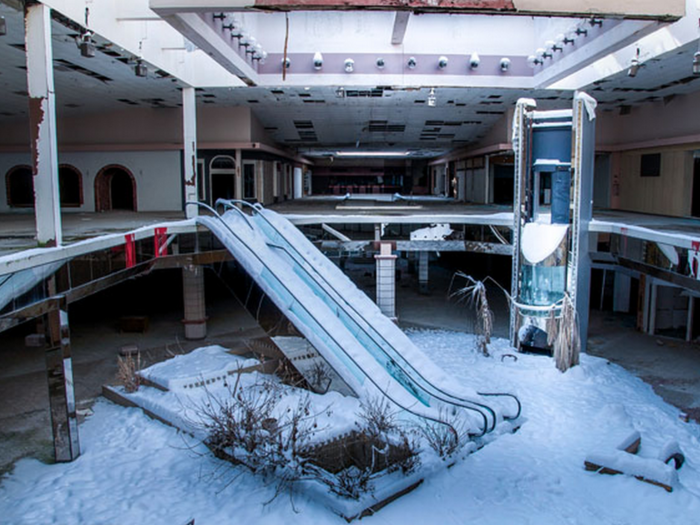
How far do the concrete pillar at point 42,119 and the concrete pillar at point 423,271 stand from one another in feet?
57.7

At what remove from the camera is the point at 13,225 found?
51.0 feet

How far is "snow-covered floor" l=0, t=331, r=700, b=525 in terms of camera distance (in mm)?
8883

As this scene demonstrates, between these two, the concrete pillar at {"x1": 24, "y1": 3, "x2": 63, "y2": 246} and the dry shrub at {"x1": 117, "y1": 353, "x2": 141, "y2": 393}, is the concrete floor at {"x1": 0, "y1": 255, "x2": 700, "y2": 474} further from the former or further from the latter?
the concrete pillar at {"x1": 24, "y1": 3, "x2": 63, "y2": 246}

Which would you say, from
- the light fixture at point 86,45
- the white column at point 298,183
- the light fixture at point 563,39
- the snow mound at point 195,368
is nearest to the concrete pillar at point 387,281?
the snow mound at point 195,368

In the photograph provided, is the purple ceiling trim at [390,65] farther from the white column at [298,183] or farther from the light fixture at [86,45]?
the white column at [298,183]

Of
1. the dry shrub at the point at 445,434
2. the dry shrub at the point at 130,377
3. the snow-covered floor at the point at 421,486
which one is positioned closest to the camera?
the snow-covered floor at the point at 421,486

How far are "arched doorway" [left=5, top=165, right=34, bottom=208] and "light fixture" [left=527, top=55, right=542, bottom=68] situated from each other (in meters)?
18.2

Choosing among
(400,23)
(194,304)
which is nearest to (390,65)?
(400,23)

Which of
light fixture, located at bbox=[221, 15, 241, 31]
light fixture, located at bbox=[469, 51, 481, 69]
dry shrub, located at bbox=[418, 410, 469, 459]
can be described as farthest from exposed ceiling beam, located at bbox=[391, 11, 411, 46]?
dry shrub, located at bbox=[418, 410, 469, 459]

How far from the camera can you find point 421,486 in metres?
9.71

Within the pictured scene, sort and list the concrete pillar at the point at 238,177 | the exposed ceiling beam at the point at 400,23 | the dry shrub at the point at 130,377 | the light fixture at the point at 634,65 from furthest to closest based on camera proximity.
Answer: the concrete pillar at the point at 238,177, the light fixture at the point at 634,65, the exposed ceiling beam at the point at 400,23, the dry shrub at the point at 130,377

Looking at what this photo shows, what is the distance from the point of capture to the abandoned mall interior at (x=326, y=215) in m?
10.8

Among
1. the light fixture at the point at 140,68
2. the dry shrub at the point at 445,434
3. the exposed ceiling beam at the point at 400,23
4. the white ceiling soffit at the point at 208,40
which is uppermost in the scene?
the exposed ceiling beam at the point at 400,23

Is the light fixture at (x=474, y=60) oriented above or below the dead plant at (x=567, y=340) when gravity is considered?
above
